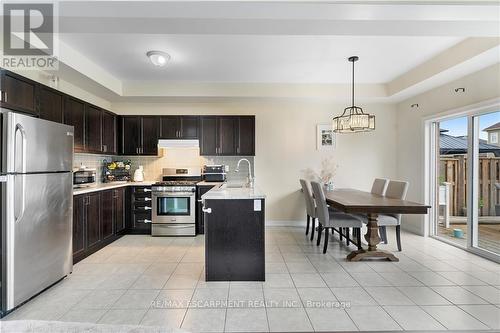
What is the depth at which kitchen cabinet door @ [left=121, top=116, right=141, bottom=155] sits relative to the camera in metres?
4.97

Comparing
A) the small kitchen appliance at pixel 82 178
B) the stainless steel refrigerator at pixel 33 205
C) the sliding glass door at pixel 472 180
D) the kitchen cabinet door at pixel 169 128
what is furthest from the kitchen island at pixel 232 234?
the sliding glass door at pixel 472 180

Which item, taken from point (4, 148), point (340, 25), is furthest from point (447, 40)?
point (4, 148)

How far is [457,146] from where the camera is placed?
4.11m

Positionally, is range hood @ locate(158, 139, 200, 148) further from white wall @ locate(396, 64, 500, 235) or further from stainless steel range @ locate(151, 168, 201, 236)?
white wall @ locate(396, 64, 500, 235)

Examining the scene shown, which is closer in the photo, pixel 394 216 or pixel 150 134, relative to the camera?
pixel 394 216

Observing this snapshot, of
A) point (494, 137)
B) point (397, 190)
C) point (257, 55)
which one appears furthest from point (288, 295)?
point (494, 137)

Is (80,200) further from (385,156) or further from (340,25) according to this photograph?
(385,156)

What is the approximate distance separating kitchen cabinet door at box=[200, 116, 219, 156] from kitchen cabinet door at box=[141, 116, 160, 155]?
854 millimetres

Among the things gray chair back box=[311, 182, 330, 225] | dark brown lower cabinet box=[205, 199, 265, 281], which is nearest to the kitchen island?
dark brown lower cabinet box=[205, 199, 265, 281]

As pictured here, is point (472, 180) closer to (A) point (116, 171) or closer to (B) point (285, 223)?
(B) point (285, 223)

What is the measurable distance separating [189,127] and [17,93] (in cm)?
267

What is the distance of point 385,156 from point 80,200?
5402mm

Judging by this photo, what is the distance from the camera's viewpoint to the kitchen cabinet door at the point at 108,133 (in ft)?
14.6

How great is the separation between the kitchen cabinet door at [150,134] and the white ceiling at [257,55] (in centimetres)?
79
